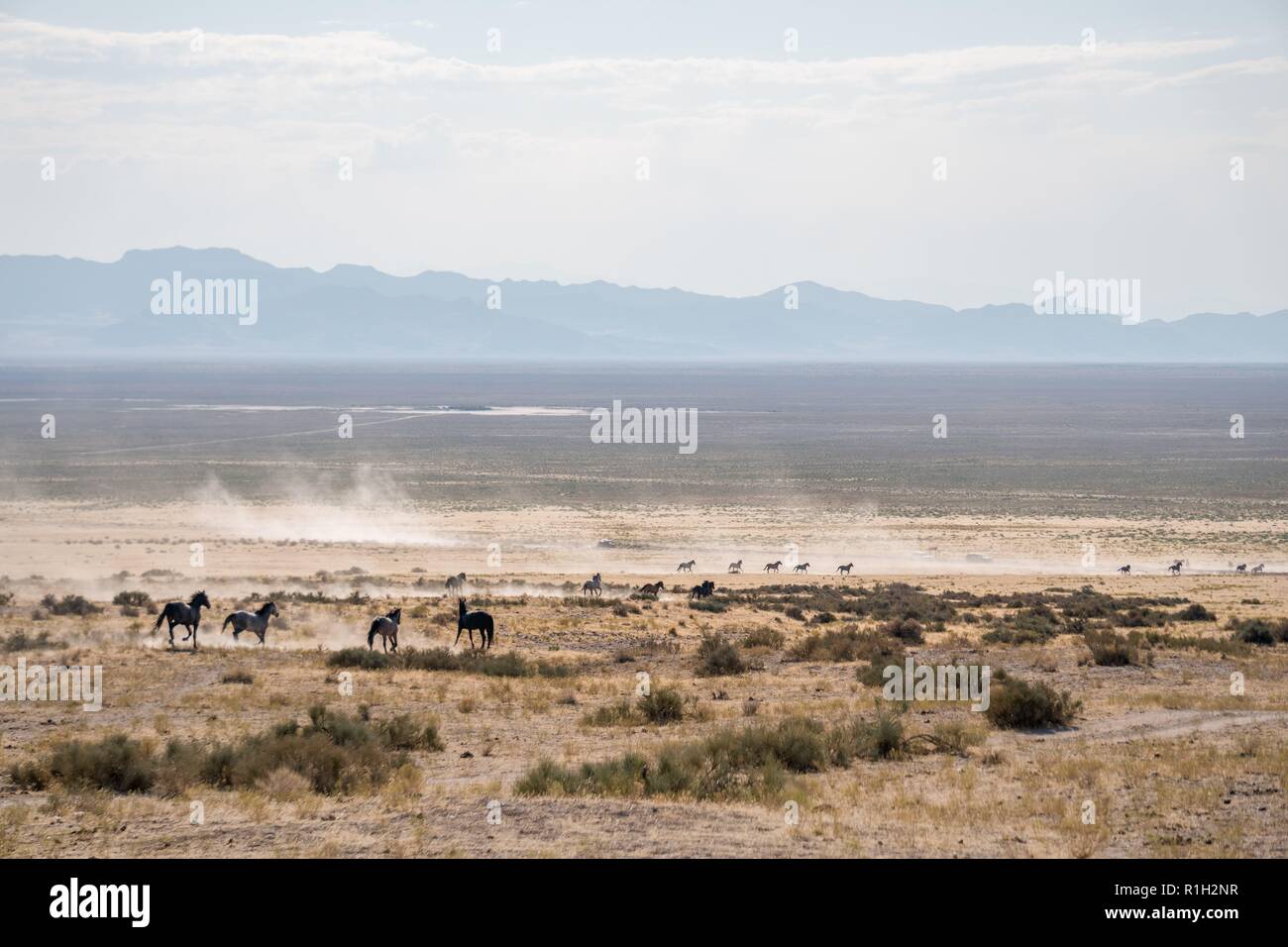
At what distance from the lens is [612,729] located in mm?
17469

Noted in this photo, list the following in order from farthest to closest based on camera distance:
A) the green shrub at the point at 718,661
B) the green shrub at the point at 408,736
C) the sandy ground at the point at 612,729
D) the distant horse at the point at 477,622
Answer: the distant horse at the point at 477,622 < the green shrub at the point at 718,661 < the green shrub at the point at 408,736 < the sandy ground at the point at 612,729

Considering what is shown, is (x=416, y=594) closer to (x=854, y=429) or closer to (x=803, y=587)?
(x=803, y=587)

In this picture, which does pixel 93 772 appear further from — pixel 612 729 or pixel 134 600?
pixel 134 600

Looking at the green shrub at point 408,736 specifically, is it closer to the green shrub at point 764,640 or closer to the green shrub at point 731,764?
the green shrub at point 731,764

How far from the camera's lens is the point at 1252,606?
116ft

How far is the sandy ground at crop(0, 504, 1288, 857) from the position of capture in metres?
11.0

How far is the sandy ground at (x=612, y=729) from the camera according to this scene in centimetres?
1100

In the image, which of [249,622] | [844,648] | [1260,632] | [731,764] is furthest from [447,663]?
[1260,632]

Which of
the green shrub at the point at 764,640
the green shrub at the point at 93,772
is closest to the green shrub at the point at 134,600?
the green shrub at the point at 764,640

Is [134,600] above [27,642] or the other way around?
the other way around

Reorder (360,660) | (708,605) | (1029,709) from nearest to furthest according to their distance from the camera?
(1029,709) < (360,660) < (708,605)
